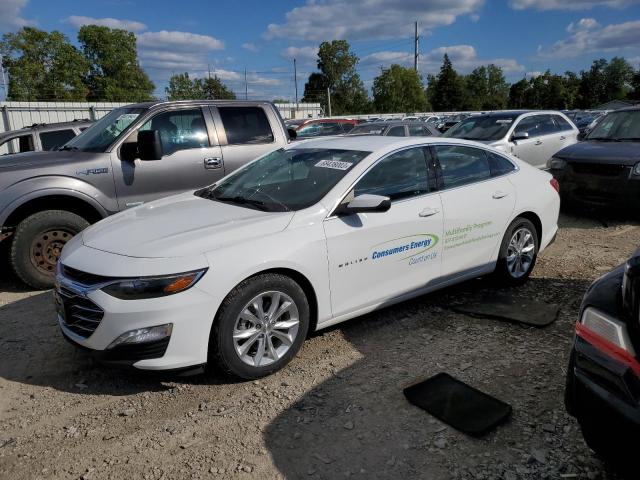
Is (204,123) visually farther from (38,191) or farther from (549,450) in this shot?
(549,450)

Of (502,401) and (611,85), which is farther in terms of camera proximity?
(611,85)

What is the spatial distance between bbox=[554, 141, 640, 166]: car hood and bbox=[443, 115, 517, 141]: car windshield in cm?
248

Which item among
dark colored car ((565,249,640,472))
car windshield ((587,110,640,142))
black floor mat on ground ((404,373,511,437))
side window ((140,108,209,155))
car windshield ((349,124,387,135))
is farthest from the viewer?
car windshield ((349,124,387,135))

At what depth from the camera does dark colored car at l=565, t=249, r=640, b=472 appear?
193 centimetres

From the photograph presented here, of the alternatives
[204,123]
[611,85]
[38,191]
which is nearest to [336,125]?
[204,123]

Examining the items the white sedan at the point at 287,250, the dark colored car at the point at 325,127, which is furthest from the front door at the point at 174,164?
the dark colored car at the point at 325,127

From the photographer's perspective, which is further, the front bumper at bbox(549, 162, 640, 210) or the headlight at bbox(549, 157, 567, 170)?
the headlight at bbox(549, 157, 567, 170)

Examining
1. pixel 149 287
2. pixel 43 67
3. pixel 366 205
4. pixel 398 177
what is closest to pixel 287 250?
pixel 366 205

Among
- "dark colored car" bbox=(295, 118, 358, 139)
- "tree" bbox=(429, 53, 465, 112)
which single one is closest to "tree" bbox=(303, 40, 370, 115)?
"tree" bbox=(429, 53, 465, 112)

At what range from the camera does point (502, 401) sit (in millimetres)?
3098

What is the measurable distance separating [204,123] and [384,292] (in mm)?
3442

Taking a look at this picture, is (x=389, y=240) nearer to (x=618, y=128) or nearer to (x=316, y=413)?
(x=316, y=413)

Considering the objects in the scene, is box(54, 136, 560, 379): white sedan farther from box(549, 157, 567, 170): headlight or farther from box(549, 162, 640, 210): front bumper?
box(549, 157, 567, 170): headlight

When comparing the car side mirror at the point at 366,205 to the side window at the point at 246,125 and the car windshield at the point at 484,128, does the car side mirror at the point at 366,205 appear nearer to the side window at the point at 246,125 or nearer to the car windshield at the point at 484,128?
the side window at the point at 246,125
